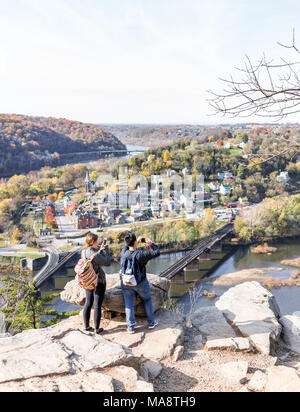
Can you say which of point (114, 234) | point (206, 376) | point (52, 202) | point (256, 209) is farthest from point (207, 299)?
point (52, 202)

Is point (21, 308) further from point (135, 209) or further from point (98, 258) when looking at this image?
point (135, 209)

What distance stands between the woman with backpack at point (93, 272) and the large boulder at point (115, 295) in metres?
0.24

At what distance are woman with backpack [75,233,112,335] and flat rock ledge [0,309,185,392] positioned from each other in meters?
0.26

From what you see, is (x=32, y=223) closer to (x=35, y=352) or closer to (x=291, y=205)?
(x=291, y=205)

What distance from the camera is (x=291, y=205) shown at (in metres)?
26.4

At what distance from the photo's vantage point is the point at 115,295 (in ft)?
9.57

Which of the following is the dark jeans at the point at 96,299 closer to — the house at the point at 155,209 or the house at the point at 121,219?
the house at the point at 121,219

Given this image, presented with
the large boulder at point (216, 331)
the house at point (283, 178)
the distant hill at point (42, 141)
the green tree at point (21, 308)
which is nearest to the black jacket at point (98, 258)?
the large boulder at point (216, 331)

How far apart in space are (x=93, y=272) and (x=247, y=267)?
1677cm

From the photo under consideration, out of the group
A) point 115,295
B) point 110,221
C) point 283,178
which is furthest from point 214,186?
point 115,295

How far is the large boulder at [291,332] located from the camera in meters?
3.06

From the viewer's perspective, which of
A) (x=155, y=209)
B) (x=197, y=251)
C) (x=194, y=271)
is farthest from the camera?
(x=155, y=209)

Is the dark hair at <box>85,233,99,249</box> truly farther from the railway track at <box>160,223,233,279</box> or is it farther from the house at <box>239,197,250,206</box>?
the house at <box>239,197,250,206</box>

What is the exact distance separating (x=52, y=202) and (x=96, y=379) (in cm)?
2952
